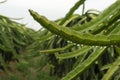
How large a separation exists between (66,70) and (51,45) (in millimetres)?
579

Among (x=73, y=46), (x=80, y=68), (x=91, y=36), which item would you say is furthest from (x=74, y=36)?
(x=73, y=46)

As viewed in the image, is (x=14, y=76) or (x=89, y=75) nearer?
(x=89, y=75)

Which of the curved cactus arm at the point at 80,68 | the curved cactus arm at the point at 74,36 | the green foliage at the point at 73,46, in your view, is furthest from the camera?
the curved cactus arm at the point at 80,68

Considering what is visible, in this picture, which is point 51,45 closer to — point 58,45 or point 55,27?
point 58,45

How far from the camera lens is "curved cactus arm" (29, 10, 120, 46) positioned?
1.35m

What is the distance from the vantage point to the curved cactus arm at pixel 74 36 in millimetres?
1354

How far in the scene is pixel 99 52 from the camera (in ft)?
6.53

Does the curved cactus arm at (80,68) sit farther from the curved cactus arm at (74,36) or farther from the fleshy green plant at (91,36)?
the curved cactus arm at (74,36)

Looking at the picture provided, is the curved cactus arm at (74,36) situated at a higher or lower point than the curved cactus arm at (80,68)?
higher

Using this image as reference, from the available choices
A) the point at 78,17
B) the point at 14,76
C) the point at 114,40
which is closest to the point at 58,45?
the point at 78,17

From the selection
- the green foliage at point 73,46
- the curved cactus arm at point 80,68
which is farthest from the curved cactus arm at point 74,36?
the curved cactus arm at point 80,68

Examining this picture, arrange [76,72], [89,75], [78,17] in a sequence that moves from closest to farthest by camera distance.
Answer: [76,72] < [89,75] < [78,17]

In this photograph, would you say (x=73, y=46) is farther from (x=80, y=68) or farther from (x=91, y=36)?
(x=91, y=36)

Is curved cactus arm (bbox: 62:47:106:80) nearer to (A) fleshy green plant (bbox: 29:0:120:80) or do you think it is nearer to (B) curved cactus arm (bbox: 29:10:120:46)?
(A) fleshy green plant (bbox: 29:0:120:80)
